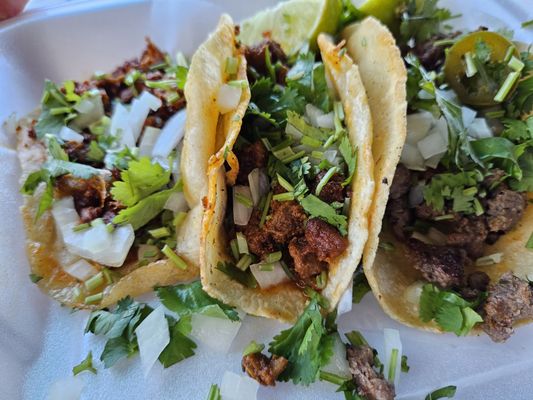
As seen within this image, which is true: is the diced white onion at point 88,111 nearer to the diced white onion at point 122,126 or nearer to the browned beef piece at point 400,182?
the diced white onion at point 122,126

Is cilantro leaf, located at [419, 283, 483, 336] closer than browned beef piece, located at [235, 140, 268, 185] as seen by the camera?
Yes

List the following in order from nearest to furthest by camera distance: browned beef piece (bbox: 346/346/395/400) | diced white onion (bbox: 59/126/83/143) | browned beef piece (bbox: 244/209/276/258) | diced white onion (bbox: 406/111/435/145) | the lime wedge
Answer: browned beef piece (bbox: 346/346/395/400)
browned beef piece (bbox: 244/209/276/258)
diced white onion (bbox: 406/111/435/145)
the lime wedge
diced white onion (bbox: 59/126/83/143)

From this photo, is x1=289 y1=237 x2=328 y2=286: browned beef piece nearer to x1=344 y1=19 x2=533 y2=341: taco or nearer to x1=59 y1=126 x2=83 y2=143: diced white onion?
x1=344 y1=19 x2=533 y2=341: taco

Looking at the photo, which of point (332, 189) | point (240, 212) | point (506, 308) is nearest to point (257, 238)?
point (240, 212)

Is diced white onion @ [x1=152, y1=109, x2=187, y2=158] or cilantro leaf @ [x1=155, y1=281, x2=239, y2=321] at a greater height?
diced white onion @ [x1=152, y1=109, x2=187, y2=158]

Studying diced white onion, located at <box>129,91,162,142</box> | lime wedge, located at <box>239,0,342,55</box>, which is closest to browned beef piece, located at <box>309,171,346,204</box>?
lime wedge, located at <box>239,0,342,55</box>

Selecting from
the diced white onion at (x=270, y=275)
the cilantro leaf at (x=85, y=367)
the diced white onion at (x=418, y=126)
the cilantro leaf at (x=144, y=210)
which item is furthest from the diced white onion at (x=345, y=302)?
the cilantro leaf at (x=85, y=367)

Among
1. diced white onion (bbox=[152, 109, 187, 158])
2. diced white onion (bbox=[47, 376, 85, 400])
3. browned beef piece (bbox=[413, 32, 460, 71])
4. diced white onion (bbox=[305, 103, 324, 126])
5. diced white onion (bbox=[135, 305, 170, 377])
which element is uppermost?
browned beef piece (bbox=[413, 32, 460, 71])

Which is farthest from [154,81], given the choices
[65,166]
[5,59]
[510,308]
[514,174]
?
[510,308]
